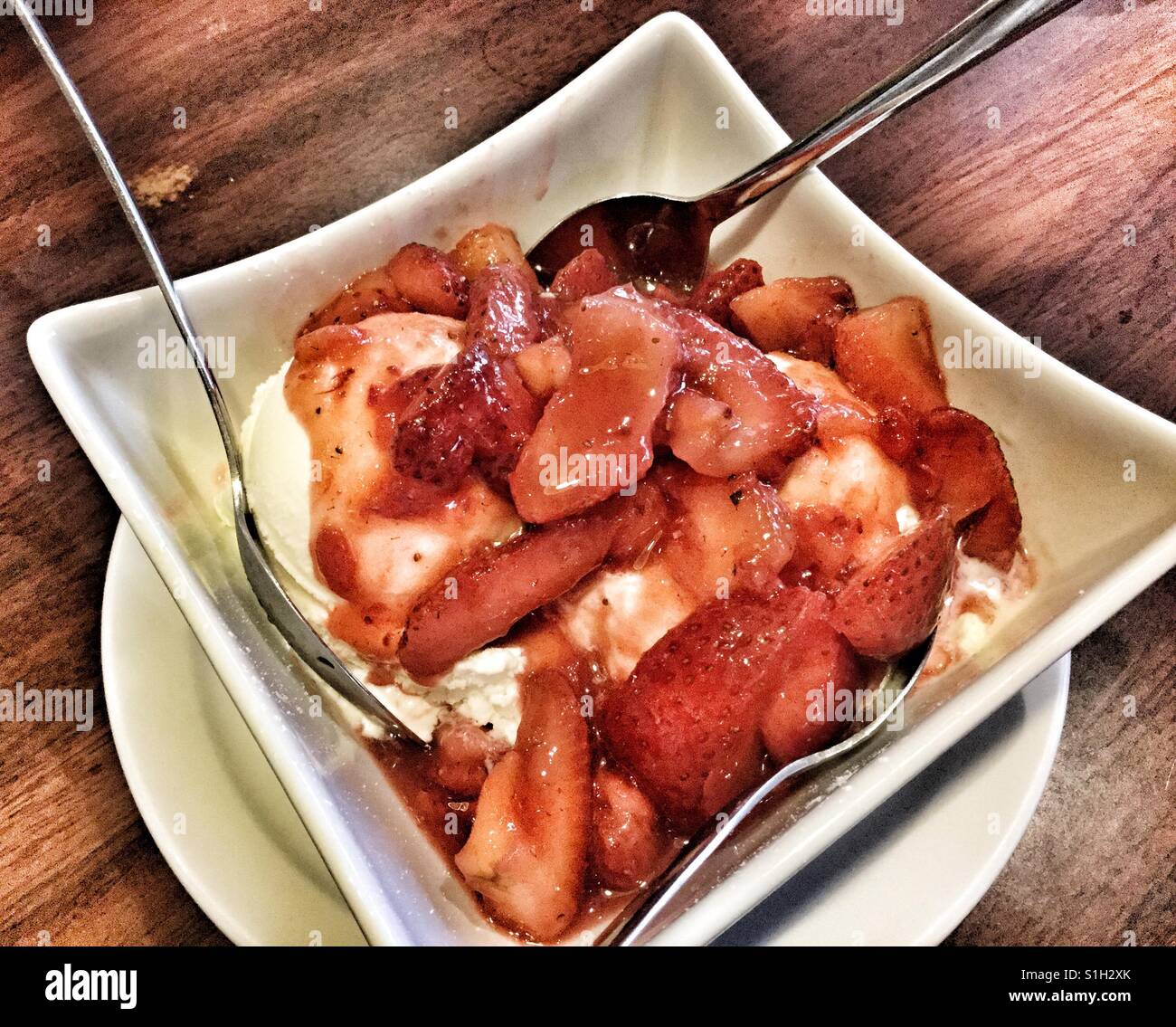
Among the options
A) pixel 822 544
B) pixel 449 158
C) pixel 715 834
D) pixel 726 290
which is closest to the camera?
pixel 715 834

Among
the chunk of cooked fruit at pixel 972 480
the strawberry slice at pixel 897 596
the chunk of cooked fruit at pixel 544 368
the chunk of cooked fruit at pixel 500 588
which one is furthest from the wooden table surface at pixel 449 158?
the chunk of cooked fruit at pixel 544 368

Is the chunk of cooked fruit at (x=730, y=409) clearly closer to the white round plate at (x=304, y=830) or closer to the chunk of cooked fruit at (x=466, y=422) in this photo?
the chunk of cooked fruit at (x=466, y=422)

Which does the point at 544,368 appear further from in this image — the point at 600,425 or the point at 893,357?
the point at 893,357

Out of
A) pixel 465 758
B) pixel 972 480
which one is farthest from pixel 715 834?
pixel 972 480

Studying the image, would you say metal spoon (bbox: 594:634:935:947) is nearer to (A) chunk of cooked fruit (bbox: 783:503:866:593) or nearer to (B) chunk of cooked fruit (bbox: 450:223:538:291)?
(A) chunk of cooked fruit (bbox: 783:503:866:593)

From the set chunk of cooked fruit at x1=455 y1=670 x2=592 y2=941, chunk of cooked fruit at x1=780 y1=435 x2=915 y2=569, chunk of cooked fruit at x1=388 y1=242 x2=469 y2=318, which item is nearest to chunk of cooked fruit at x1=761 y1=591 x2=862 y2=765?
chunk of cooked fruit at x1=780 y1=435 x2=915 y2=569

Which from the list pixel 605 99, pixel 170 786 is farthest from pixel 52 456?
pixel 605 99
